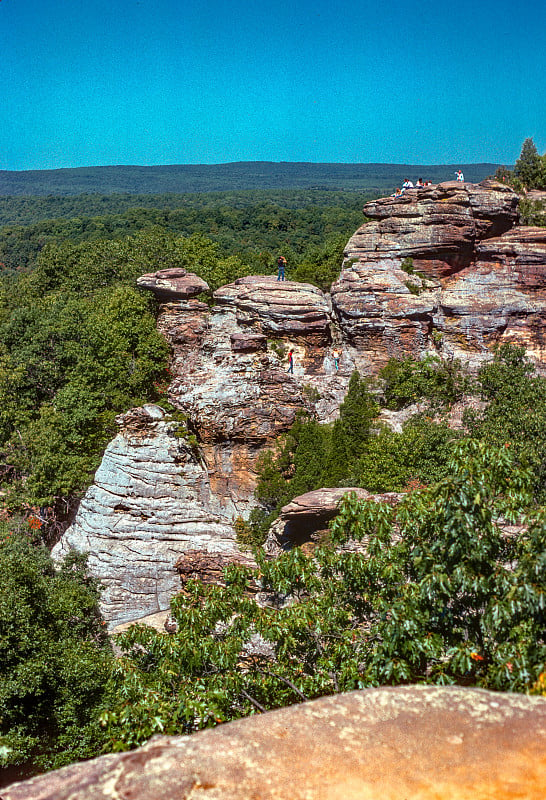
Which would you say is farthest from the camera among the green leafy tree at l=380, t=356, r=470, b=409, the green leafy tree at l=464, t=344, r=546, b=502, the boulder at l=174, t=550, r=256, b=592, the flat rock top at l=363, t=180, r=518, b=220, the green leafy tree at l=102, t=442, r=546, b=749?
the flat rock top at l=363, t=180, r=518, b=220

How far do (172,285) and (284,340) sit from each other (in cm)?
688

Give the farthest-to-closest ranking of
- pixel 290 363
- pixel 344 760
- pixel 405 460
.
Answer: pixel 290 363
pixel 405 460
pixel 344 760

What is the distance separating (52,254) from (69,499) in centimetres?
3074

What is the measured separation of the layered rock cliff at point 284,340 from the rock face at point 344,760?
19492 mm

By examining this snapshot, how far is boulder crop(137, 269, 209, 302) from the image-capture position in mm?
32656

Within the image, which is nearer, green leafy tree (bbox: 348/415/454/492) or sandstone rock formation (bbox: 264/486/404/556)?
sandstone rock formation (bbox: 264/486/404/556)

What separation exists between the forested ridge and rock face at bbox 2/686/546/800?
85.1 inches

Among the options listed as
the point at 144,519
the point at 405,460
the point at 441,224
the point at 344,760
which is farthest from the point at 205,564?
the point at 441,224

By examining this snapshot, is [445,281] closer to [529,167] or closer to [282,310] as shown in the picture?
[282,310]

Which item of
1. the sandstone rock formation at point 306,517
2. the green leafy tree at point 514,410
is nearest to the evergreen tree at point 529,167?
the green leafy tree at point 514,410

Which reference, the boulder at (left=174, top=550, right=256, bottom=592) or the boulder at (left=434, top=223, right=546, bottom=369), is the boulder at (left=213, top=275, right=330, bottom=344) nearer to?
the boulder at (left=434, top=223, right=546, bottom=369)

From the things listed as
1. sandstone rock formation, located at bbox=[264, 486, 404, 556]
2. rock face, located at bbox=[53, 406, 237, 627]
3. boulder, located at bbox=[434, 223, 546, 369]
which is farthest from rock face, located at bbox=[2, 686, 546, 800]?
boulder, located at bbox=[434, 223, 546, 369]

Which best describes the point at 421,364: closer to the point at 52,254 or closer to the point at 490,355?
the point at 490,355

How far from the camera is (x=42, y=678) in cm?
1703
